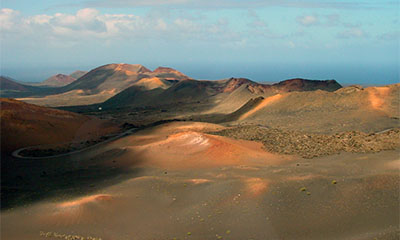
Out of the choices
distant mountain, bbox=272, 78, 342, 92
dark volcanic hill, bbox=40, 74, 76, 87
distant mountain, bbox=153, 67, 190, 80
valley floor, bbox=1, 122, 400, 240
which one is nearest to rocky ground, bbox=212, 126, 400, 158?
valley floor, bbox=1, 122, 400, 240

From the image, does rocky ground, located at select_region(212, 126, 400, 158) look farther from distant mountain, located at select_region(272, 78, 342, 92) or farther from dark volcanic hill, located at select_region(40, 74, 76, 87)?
dark volcanic hill, located at select_region(40, 74, 76, 87)

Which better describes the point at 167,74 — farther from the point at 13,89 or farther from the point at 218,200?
the point at 218,200

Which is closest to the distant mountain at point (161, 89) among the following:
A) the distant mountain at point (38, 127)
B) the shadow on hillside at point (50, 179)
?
the distant mountain at point (38, 127)

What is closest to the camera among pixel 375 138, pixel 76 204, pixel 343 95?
pixel 76 204

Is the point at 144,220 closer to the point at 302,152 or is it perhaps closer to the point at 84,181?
the point at 84,181

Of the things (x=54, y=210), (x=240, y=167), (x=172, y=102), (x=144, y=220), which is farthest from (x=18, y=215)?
(x=172, y=102)

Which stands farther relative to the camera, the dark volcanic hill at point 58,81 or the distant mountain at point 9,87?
the dark volcanic hill at point 58,81

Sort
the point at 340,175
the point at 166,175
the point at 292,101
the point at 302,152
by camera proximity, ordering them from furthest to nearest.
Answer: the point at 292,101 → the point at 302,152 → the point at 166,175 → the point at 340,175

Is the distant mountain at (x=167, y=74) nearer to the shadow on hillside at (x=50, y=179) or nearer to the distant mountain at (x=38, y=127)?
the distant mountain at (x=38, y=127)
